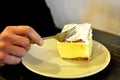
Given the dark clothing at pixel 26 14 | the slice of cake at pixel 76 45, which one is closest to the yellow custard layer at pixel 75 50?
the slice of cake at pixel 76 45

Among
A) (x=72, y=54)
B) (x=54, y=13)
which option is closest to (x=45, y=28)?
(x=54, y=13)

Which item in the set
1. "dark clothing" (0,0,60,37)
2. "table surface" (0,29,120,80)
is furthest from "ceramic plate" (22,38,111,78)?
"dark clothing" (0,0,60,37)

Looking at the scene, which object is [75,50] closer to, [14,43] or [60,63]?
[60,63]

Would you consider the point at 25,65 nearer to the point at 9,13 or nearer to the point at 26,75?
the point at 26,75

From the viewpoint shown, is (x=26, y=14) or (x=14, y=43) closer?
(x=14, y=43)

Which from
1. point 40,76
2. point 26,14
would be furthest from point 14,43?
point 26,14

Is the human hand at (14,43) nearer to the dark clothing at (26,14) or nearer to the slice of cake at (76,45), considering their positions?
the slice of cake at (76,45)
